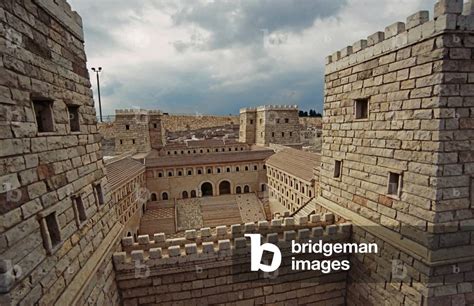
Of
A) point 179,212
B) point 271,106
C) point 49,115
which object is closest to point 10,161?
point 49,115

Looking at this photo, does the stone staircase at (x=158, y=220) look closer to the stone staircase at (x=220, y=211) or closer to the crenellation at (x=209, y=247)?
the stone staircase at (x=220, y=211)

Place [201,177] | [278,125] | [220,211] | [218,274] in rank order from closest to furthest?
[218,274]
[220,211]
[201,177]
[278,125]

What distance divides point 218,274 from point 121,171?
1656 cm

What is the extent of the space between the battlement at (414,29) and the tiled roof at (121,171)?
630 inches

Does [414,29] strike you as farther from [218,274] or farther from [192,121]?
[192,121]

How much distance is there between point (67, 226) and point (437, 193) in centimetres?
719

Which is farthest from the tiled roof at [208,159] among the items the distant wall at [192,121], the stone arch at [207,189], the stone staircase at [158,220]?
the distant wall at [192,121]

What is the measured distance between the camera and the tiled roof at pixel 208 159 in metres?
26.5

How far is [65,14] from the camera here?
488 centimetres

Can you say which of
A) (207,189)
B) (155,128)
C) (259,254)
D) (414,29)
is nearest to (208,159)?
(207,189)

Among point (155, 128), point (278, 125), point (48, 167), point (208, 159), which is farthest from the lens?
point (278, 125)

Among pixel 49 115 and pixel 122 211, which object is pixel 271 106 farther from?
pixel 49 115

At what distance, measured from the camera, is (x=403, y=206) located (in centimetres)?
524

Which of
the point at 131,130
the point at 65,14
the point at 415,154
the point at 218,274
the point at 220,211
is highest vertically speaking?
the point at 65,14
